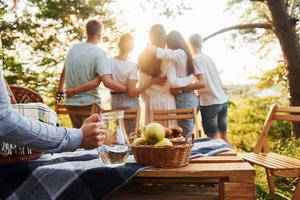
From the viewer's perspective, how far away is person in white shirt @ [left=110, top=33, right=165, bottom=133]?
421 centimetres

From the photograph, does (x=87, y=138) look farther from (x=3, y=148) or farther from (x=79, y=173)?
(x=3, y=148)

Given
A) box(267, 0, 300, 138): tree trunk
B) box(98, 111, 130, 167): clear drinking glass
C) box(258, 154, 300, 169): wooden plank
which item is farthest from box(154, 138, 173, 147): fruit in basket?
box(267, 0, 300, 138): tree trunk

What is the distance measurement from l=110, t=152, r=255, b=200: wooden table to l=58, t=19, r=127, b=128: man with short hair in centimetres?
176

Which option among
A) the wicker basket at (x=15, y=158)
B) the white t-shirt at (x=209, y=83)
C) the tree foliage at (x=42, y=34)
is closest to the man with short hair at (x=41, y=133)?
the wicker basket at (x=15, y=158)

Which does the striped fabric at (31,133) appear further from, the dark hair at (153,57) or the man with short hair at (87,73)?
the dark hair at (153,57)

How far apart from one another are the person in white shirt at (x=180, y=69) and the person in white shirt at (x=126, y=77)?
0.15m

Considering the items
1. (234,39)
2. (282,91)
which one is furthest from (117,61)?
(282,91)

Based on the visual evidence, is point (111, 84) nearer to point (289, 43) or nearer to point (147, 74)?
point (147, 74)

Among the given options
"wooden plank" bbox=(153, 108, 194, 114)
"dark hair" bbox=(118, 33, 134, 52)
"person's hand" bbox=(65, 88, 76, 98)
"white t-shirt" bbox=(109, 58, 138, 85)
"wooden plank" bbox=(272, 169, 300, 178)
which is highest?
"dark hair" bbox=(118, 33, 134, 52)

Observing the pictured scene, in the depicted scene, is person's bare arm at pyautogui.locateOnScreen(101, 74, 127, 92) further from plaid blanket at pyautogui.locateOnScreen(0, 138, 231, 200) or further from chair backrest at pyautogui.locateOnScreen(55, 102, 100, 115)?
plaid blanket at pyautogui.locateOnScreen(0, 138, 231, 200)

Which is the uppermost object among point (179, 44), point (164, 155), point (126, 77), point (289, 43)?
point (289, 43)

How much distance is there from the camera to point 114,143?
176 cm

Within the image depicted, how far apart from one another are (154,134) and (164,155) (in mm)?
94

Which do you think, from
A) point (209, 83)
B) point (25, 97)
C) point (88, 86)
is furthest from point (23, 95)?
point (209, 83)
